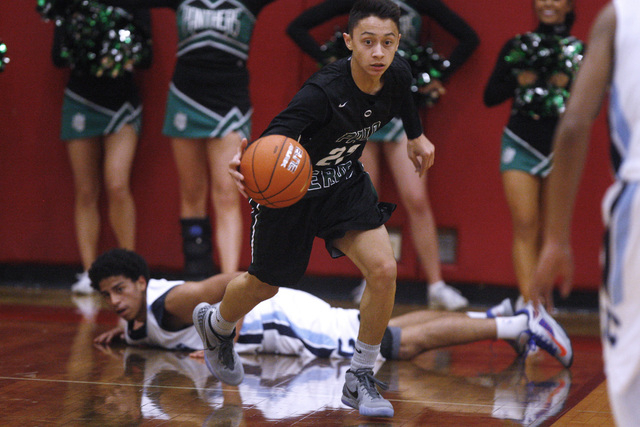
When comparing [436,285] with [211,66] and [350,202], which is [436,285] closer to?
[211,66]

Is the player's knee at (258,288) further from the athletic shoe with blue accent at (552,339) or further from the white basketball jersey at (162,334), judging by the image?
the athletic shoe with blue accent at (552,339)

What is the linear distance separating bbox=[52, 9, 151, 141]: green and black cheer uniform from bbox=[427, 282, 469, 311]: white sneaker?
2756 mm

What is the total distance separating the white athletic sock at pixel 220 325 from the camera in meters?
3.92

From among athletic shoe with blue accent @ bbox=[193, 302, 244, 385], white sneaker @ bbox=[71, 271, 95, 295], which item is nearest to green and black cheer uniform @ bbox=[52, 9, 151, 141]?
white sneaker @ bbox=[71, 271, 95, 295]

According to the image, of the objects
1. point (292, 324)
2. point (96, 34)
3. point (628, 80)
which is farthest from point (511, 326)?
point (96, 34)

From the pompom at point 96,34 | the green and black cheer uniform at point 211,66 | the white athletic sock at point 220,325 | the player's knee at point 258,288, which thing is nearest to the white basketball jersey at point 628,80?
the player's knee at point 258,288

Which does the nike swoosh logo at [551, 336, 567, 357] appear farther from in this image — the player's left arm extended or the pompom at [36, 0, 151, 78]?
the pompom at [36, 0, 151, 78]

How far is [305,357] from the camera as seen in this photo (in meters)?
4.81

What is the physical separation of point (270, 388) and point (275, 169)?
1.35 metres

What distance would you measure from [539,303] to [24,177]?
19.7 feet

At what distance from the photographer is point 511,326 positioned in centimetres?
468

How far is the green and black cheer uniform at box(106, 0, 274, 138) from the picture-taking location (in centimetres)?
582

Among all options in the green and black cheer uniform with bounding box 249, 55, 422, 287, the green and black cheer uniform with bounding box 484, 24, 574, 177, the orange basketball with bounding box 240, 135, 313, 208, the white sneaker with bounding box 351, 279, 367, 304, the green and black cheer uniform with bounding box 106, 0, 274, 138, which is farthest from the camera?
the white sneaker with bounding box 351, 279, 367, 304

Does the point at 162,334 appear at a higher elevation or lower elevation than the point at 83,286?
higher
